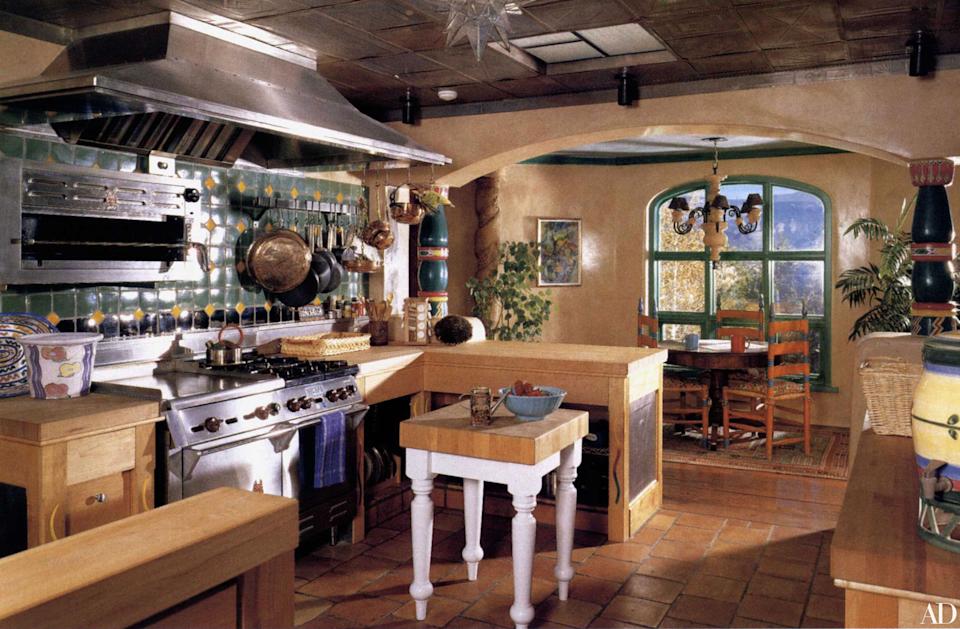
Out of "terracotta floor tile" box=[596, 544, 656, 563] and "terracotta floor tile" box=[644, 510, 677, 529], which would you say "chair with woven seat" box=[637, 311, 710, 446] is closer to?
"terracotta floor tile" box=[644, 510, 677, 529]

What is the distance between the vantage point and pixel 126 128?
11.8ft

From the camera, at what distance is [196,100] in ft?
9.50

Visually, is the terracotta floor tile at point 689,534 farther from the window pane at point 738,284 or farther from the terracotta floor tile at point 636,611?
the window pane at point 738,284

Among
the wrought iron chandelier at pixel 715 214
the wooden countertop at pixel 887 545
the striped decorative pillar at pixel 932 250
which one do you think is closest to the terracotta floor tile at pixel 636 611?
the wooden countertop at pixel 887 545

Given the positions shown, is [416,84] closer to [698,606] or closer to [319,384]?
[319,384]

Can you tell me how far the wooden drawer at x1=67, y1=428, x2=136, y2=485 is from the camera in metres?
→ 2.82

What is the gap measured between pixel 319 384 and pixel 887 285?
4.90 meters

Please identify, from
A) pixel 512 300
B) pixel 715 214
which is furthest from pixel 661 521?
pixel 715 214

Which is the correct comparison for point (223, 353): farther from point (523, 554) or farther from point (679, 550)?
point (679, 550)

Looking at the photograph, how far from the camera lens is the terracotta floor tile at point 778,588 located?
3.49 m

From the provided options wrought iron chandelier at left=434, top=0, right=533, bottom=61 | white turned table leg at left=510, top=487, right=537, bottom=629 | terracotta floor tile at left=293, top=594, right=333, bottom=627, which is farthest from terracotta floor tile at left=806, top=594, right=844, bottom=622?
wrought iron chandelier at left=434, top=0, right=533, bottom=61

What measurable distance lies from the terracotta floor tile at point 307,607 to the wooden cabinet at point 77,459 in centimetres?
77

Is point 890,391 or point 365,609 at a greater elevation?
point 890,391

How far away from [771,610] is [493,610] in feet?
3.80
